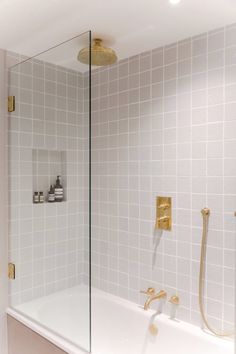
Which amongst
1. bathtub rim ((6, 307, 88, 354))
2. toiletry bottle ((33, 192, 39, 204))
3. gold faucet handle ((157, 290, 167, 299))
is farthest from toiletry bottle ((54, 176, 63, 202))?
gold faucet handle ((157, 290, 167, 299))

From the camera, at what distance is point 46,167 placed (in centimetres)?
234

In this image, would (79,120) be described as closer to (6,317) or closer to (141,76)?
(141,76)

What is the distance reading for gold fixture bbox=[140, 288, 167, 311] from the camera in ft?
7.03

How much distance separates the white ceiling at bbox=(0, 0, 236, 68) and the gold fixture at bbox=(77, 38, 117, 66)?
5 centimetres

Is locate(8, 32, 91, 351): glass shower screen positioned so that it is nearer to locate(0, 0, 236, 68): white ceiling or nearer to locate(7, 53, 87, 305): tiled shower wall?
locate(7, 53, 87, 305): tiled shower wall

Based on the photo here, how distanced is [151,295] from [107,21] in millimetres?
1827

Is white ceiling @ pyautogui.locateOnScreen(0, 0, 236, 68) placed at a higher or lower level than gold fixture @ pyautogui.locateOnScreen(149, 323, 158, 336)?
higher

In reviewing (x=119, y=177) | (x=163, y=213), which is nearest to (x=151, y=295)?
Result: (x=163, y=213)

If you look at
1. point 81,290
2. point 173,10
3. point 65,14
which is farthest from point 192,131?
point 81,290

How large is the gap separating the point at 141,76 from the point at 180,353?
6.25ft

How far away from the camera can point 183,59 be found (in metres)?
2.07

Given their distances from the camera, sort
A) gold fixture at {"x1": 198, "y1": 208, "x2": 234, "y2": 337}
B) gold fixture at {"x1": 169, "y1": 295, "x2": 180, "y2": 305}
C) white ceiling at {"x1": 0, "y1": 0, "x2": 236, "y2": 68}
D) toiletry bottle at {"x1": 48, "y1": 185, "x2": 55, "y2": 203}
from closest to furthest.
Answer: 1. white ceiling at {"x1": 0, "y1": 0, "x2": 236, "y2": 68}
2. gold fixture at {"x1": 198, "y1": 208, "x2": 234, "y2": 337}
3. gold fixture at {"x1": 169, "y1": 295, "x2": 180, "y2": 305}
4. toiletry bottle at {"x1": 48, "y1": 185, "x2": 55, "y2": 203}

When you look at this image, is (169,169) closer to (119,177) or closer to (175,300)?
(119,177)

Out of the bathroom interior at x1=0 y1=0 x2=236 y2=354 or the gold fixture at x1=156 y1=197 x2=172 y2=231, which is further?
the gold fixture at x1=156 y1=197 x2=172 y2=231
